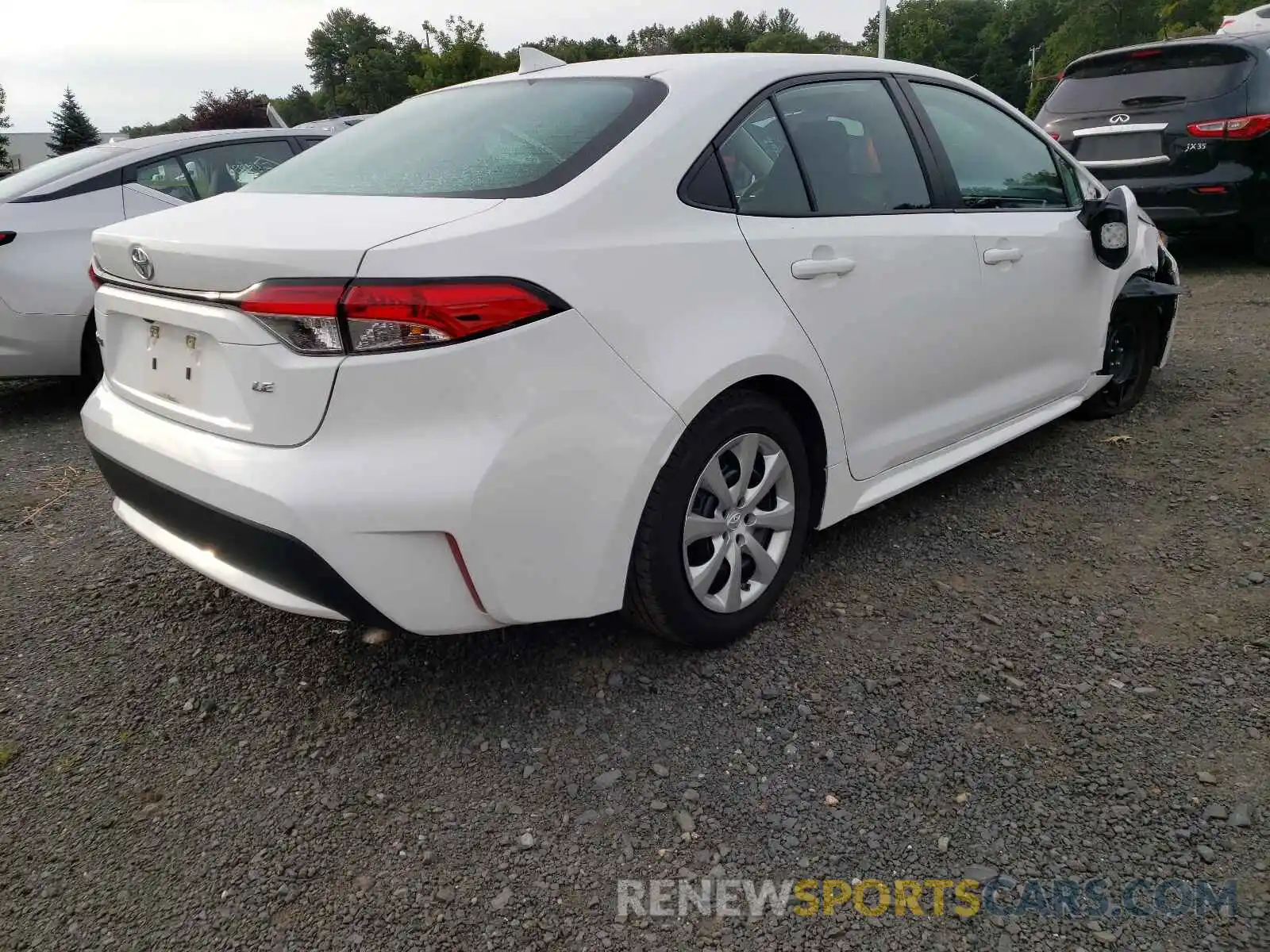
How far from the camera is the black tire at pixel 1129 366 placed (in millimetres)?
4379

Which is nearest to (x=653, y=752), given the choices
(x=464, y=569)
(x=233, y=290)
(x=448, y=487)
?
(x=464, y=569)

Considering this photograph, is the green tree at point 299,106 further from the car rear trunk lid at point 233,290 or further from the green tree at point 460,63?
the car rear trunk lid at point 233,290

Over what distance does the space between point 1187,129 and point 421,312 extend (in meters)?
6.63

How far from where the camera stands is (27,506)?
397 cm

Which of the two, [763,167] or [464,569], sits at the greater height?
[763,167]

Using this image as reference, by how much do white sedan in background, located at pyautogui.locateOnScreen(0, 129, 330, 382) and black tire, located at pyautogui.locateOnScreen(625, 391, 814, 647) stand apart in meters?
3.26

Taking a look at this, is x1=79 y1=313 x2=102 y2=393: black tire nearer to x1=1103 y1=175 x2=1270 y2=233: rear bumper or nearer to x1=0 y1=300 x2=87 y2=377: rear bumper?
x1=0 y1=300 x2=87 y2=377: rear bumper

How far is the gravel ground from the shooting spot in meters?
1.88

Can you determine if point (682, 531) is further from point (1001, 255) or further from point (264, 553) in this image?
point (1001, 255)

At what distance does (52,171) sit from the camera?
5.30 meters

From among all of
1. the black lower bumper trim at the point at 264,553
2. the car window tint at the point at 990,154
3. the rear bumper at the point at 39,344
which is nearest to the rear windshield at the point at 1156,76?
the car window tint at the point at 990,154

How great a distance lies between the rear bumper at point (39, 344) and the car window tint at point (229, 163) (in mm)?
1169

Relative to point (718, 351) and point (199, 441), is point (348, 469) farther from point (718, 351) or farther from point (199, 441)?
point (718, 351)

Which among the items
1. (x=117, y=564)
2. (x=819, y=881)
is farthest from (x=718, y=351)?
(x=117, y=564)
